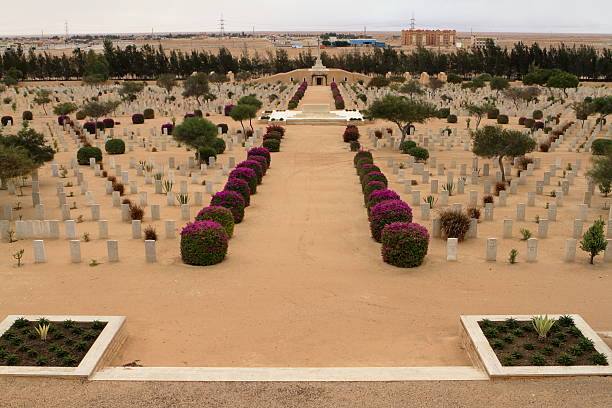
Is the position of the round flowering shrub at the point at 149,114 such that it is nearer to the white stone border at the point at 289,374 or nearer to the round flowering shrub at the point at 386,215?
the round flowering shrub at the point at 386,215

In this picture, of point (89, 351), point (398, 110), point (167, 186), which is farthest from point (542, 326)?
point (398, 110)

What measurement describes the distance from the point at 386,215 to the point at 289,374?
6.98 m

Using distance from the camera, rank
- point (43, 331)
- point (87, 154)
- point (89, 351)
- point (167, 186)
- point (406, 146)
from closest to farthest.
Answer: point (89, 351)
point (43, 331)
point (167, 186)
point (87, 154)
point (406, 146)

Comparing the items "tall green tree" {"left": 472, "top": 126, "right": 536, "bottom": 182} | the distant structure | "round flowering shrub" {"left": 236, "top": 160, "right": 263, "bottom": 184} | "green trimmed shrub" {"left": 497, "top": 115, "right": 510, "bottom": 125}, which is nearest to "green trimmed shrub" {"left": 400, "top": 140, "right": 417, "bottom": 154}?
"tall green tree" {"left": 472, "top": 126, "right": 536, "bottom": 182}

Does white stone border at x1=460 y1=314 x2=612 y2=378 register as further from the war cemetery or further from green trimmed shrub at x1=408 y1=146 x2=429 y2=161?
green trimmed shrub at x1=408 y1=146 x2=429 y2=161

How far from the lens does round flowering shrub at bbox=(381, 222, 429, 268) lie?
12.4 meters

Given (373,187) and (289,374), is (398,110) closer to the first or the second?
(373,187)

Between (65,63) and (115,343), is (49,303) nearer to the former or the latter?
(115,343)

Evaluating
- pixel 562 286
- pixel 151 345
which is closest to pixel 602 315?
pixel 562 286

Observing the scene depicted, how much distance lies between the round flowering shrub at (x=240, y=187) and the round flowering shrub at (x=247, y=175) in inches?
39.7

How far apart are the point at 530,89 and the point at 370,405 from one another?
142ft

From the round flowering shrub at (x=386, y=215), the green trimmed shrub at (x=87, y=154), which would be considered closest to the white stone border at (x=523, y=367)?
the round flowering shrub at (x=386, y=215)

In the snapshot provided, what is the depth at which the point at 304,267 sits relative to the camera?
12.7 meters

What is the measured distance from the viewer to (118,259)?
1303 cm
